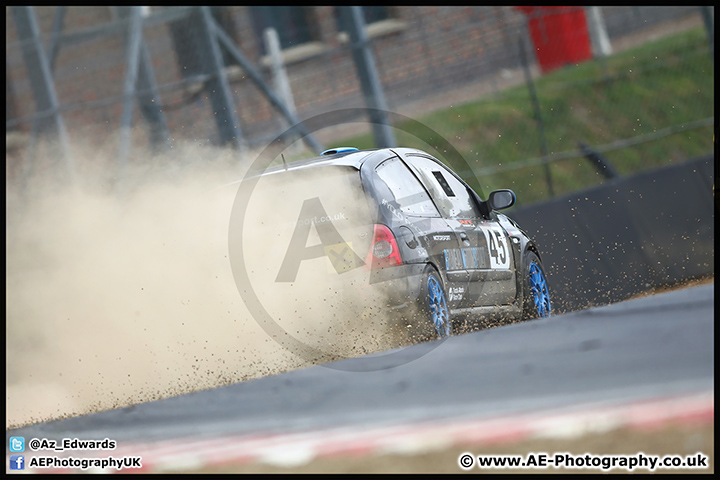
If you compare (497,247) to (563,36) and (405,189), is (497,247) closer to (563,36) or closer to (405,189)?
(405,189)

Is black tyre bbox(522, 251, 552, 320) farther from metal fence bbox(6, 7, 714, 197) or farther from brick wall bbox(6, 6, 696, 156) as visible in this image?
brick wall bbox(6, 6, 696, 156)

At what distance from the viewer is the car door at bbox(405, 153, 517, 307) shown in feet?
21.6

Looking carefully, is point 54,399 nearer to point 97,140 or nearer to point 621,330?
point 621,330

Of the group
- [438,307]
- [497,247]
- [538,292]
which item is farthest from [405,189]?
[538,292]

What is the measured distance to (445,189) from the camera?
6.88 m

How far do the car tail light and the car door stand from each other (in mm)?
579

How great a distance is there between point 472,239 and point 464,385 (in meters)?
1.15

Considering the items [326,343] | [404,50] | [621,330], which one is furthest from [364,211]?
[404,50]

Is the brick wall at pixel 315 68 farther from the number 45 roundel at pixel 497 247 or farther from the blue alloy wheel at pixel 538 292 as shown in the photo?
the number 45 roundel at pixel 497 247

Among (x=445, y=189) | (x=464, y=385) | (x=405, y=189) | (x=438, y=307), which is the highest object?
(x=405, y=189)

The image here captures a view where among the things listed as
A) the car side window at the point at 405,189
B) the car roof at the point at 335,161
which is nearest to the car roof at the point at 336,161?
the car roof at the point at 335,161

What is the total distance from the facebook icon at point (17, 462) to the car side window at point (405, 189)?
8.98 ft

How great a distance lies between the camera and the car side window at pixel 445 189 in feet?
21.9

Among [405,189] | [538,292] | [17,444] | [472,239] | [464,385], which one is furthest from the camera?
[538,292]
